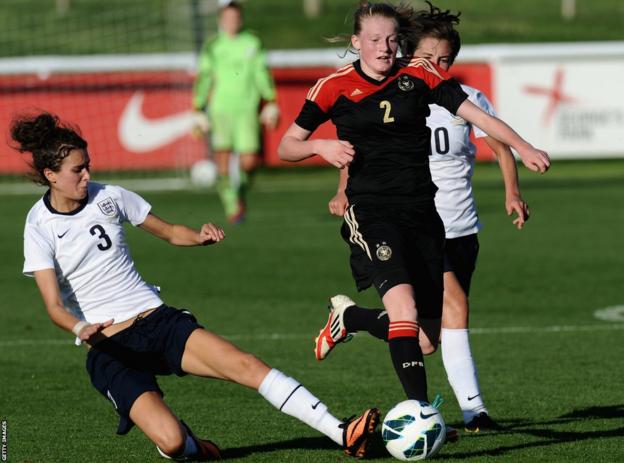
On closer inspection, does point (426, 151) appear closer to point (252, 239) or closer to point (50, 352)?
point (50, 352)

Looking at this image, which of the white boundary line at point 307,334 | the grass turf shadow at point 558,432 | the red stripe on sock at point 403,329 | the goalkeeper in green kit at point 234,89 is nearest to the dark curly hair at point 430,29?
the red stripe on sock at point 403,329

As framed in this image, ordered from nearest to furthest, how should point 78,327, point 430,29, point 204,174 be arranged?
point 78,327
point 430,29
point 204,174

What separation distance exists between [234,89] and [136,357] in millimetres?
11908

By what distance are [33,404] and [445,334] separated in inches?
94.7

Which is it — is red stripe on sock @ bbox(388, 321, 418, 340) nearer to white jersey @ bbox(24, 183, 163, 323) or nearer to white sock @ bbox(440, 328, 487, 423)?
white sock @ bbox(440, 328, 487, 423)

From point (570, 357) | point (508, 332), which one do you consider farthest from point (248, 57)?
point (570, 357)

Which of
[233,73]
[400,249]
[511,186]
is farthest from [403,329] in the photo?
[233,73]

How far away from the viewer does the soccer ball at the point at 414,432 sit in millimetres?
5547

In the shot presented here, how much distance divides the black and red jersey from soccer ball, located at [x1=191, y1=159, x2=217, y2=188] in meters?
17.0

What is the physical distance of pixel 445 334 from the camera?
684 cm

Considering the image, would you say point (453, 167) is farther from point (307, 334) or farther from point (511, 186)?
point (307, 334)

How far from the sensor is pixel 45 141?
6070 mm

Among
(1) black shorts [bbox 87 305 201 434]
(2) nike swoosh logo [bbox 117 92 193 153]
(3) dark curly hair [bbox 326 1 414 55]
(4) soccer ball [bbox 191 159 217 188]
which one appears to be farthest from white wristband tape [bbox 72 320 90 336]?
(2) nike swoosh logo [bbox 117 92 193 153]

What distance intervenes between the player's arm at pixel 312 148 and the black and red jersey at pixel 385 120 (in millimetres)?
62
